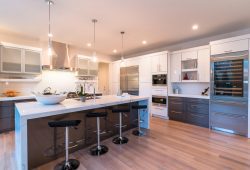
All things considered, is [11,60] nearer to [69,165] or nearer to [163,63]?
[69,165]

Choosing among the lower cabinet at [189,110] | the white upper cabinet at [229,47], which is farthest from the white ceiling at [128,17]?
the lower cabinet at [189,110]

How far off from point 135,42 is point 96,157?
3868 millimetres

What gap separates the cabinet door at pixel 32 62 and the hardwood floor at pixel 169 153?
6.41ft

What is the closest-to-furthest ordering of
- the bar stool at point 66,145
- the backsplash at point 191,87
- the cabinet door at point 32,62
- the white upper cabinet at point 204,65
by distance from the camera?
1. the bar stool at point 66,145
2. the white upper cabinet at point 204,65
3. the cabinet door at point 32,62
4. the backsplash at point 191,87

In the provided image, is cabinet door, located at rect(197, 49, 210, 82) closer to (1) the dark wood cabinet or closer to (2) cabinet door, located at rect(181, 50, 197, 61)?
(2) cabinet door, located at rect(181, 50, 197, 61)

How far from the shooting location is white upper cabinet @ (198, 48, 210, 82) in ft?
13.1

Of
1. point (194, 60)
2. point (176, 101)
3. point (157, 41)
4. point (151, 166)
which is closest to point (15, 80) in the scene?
point (151, 166)

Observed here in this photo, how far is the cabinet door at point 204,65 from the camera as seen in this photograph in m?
3.98

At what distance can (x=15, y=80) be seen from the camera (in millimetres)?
3988

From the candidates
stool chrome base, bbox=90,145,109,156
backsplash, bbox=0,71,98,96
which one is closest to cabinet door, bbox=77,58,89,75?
backsplash, bbox=0,71,98,96

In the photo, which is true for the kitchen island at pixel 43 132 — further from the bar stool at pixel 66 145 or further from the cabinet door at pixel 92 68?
the cabinet door at pixel 92 68

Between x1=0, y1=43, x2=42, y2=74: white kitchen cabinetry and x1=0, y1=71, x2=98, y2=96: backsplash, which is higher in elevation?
x1=0, y1=43, x2=42, y2=74: white kitchen cabinetry

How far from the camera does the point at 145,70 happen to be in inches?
212

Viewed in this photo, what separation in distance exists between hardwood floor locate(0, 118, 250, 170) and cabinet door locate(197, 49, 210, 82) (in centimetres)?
163
